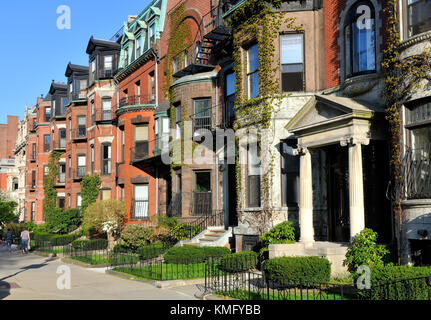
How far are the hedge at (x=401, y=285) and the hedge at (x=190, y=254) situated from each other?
9.40 metres

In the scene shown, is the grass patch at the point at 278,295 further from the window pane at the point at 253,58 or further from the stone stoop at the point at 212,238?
the window pane at the point at 253,58

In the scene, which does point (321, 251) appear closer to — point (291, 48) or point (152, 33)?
point (291, 48)

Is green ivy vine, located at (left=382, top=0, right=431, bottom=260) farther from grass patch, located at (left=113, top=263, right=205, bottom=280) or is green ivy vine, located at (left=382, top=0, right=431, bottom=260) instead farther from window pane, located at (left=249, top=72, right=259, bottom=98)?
grass patch, located at (left=113, top=263, right=205, bottom=280)

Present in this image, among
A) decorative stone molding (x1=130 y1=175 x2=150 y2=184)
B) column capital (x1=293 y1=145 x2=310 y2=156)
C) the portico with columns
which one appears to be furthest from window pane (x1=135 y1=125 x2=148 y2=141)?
column capital (x1=293 y1=145 x2=310 y2=156)

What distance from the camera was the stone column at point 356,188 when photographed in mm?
14648

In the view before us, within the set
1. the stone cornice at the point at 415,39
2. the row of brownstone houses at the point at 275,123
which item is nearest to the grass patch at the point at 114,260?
the row of brownstone houses at the point at 275,123

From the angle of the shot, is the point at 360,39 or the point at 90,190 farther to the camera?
the point at 90,190

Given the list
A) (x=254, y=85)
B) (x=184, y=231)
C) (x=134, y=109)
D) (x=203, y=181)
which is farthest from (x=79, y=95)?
(x=254, y=85)

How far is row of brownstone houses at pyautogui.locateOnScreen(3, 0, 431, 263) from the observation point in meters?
14.8

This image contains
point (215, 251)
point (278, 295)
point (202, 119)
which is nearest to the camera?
point (278, 295)

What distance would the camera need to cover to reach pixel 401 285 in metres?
10.1

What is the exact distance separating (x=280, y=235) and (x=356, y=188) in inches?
149

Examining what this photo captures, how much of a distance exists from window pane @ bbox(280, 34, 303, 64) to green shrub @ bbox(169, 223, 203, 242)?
9.18 m
